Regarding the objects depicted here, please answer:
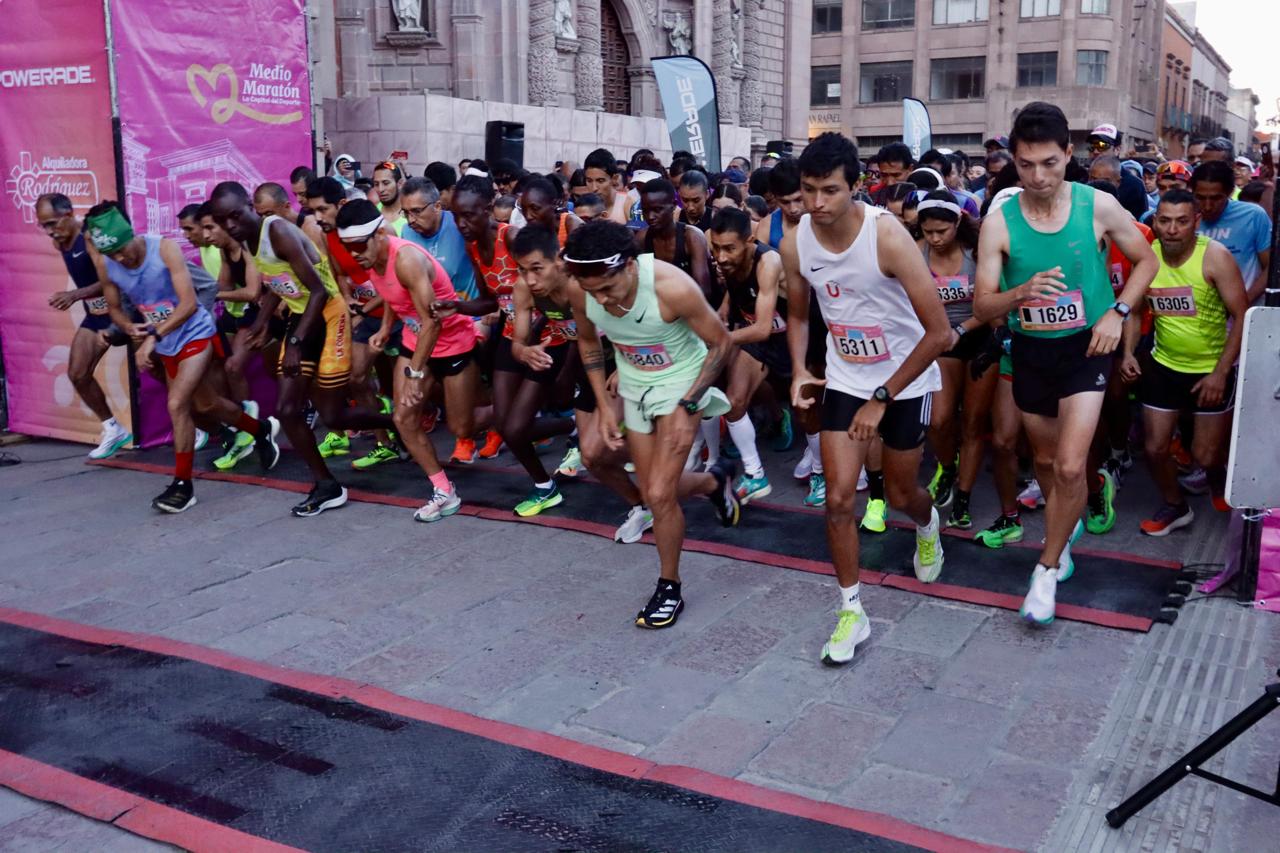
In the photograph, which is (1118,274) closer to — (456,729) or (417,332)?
(417,332)

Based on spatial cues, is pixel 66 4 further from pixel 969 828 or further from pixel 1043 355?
pixel 969 828

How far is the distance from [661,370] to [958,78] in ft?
170

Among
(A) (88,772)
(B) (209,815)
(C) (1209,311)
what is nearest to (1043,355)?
(C) (1209,311)

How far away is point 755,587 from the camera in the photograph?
5.48m

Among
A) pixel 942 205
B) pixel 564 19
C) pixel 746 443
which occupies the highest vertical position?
pixel 564 19

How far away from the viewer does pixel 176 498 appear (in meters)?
7.13

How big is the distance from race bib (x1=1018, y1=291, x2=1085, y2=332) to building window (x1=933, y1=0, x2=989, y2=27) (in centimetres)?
5158

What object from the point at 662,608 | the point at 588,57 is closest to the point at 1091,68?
the point at 588,57

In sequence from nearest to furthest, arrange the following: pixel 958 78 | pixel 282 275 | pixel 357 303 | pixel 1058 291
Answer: pixel 1058 291, pixel 357 303, pixel 282 275, pixel 958 78

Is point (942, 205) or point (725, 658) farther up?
point (942, 205)

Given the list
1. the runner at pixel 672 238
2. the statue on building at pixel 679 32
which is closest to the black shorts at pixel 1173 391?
the runner at pixel 672 238

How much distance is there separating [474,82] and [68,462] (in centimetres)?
1632

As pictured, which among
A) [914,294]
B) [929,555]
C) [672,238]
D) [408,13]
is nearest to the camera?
[914,294]

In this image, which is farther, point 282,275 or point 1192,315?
point 282,275
